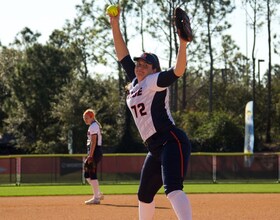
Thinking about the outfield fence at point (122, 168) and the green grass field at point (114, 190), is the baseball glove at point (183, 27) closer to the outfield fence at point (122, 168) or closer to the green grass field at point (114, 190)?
the green grass field at point (114, 190)

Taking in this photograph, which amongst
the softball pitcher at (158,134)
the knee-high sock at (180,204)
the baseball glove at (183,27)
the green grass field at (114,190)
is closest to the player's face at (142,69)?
the softball pitcher at (158,134)

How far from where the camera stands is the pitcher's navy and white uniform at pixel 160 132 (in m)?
6.40

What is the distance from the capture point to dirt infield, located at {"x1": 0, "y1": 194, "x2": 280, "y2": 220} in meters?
10.2

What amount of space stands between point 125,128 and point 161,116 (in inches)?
1243

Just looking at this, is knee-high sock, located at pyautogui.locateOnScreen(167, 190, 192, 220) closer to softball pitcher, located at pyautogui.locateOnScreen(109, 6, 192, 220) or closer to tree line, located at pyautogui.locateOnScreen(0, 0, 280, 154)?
softball pitcher, located at pyautogui.locateOnScreen(109, 6, 192, 220)

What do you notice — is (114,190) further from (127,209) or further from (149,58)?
(149,58)

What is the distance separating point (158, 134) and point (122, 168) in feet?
52.9

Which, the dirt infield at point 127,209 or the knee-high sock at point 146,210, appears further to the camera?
the dirt infield at point 127,209

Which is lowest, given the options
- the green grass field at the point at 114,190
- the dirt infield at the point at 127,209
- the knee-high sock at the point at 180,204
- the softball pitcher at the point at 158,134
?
the green grass field at the point at 114,190

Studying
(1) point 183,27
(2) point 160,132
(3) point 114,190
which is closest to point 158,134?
(2) point 160,132

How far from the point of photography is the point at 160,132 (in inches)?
260

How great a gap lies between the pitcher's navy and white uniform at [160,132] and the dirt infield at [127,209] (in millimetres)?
3348

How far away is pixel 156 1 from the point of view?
136ft

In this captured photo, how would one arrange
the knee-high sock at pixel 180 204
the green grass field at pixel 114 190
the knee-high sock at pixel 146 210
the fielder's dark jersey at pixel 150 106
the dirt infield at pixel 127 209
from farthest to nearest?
the green grass field at pixel 114 190 → the dirt infield at pixel 127 209 → the knee-high sock at pixel 146 210 → the fielder's dark jersey at pixel 150 106 → the knee-high sock at pixel 180 204
